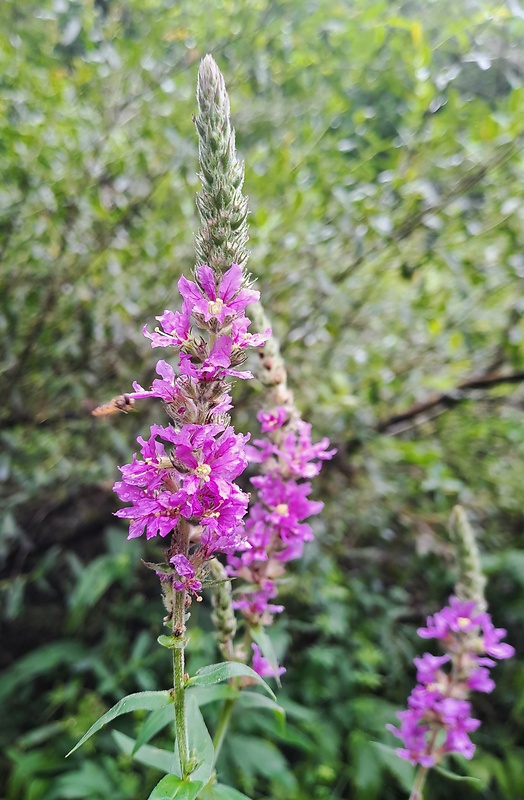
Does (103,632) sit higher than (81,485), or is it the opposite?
(81,485)

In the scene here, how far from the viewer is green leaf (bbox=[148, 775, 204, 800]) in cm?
86

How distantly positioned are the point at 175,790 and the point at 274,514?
0.55 m

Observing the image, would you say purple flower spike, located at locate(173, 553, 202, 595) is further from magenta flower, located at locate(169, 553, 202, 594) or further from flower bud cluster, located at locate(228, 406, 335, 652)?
flower bud cluster, located at locate(228, 406, 335, 652)

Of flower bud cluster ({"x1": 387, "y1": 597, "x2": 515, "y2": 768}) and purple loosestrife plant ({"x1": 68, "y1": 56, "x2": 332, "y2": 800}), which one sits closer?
purple loosestrife plant ({"x1": 68, "y1": 56, "x2": 332, "y2": 800})

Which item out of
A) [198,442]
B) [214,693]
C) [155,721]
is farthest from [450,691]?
[198,442]

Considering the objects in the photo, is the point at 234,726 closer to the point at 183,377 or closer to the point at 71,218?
the point at 183,377

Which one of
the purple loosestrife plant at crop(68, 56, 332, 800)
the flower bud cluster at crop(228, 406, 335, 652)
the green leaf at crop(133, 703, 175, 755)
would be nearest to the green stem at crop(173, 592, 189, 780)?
the purple loosestrife plant at crop(68, 56, 332, 800)

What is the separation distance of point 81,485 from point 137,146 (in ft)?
5.73

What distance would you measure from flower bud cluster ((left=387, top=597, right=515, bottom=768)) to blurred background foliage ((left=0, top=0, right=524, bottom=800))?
35.3 inches

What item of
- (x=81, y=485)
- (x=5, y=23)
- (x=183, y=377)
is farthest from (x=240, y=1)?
(x=183, y=377)

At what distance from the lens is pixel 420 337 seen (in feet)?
10.8

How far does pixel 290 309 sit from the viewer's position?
9.93ft

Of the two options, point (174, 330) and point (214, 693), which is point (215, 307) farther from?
point (214, 693)

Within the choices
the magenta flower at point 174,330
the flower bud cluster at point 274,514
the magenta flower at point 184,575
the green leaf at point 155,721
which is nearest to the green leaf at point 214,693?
the green leaf at point 155,721
